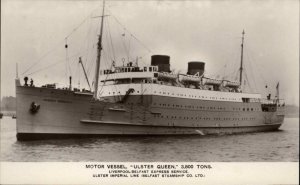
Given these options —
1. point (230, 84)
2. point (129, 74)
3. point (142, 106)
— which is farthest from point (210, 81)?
point (142, 106)

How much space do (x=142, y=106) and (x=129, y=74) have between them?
2.84 m

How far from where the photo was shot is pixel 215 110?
92.2ft

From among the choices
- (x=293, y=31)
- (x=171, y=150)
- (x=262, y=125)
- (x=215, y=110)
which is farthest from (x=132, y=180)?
(x=262, y=125)

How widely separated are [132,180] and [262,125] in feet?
80.5

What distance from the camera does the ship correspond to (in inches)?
757

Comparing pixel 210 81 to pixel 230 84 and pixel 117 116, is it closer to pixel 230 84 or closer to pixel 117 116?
pixel 230 84

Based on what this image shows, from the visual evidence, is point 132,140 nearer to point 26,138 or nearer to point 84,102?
point 84,102

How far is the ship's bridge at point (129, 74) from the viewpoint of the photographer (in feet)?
79.5

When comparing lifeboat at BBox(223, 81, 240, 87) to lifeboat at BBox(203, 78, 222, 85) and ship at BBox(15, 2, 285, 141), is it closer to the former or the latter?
ship at BBox(15, 2, 285, 141)

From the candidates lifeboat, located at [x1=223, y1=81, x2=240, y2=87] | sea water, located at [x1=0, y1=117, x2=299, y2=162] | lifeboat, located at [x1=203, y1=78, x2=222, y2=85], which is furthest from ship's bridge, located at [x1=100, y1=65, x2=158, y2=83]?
lifeboat, located at [x1=223, y1=81, x2=240, y2=87]

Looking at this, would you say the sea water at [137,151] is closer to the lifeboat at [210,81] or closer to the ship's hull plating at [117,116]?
the ship's hull plating at [117,116]

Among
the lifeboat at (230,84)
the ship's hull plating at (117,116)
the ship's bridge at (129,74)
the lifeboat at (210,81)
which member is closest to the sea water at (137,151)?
the ship's hull plating at (117,116)

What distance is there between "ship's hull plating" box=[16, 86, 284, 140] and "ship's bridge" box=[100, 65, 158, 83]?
1425 millimetres

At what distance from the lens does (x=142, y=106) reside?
22922 mm
